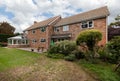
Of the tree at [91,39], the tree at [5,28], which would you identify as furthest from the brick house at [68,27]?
the tree at [5,28]

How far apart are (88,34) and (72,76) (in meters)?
5.18

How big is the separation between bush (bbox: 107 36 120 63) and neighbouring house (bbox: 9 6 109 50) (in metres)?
7.19

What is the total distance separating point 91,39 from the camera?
13.2 m

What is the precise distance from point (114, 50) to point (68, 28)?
610 inches

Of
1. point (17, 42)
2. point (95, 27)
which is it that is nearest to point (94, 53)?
point (95, 27)

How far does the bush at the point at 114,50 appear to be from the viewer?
42.5 feet

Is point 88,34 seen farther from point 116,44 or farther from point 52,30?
point 52,30

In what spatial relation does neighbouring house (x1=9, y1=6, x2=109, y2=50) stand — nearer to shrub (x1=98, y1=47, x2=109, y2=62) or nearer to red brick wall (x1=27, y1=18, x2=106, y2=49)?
red brick wall (x1=27, y1=18, x2=106, y2=49)

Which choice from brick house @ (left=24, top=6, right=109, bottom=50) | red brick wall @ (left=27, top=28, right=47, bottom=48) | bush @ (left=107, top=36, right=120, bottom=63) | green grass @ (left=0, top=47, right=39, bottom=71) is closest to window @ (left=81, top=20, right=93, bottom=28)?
brick house @ (left=24, top=6, right=109, bottom=50)

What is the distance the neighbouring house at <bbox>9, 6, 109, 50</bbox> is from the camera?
71.6ft

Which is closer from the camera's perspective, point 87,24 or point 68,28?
point 87,24

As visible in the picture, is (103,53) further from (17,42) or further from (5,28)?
(5,28)

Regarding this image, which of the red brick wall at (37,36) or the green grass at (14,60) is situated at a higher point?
the red brick wall at (37,36)

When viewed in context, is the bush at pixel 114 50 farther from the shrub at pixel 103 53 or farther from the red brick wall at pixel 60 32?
the red brick wall at pixel 60 32
